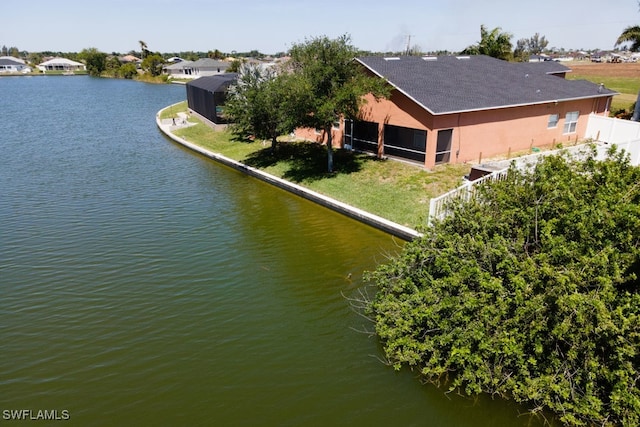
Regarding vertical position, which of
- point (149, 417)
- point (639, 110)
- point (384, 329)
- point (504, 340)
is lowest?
point (149, 417)

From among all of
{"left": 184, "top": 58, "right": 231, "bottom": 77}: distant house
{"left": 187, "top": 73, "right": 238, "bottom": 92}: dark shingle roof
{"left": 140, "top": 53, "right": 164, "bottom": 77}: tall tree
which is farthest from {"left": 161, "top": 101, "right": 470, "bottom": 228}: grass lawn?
{"left": 140, "top": 53, "right": 164, "bottom": 77}: tall tree

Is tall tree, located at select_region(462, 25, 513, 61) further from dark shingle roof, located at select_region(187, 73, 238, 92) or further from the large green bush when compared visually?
the large green bush

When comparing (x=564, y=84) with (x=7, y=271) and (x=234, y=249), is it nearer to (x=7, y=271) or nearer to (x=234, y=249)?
(x=234, y=249)

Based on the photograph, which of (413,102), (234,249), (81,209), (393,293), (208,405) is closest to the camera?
(208,405)

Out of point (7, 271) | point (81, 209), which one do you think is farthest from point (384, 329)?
point (81, 209)

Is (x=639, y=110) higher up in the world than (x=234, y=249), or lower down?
higher up

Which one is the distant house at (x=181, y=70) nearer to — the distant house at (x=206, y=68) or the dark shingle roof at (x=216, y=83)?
the distant house at (x=206, y=68)
